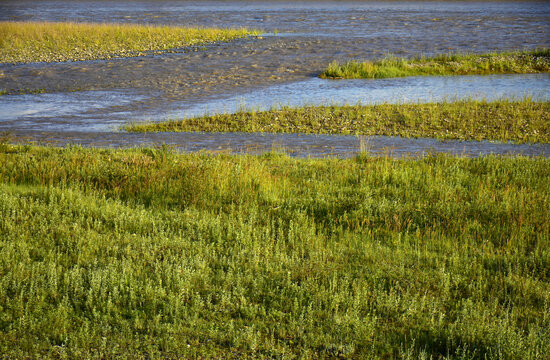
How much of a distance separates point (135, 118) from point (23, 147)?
721 cm

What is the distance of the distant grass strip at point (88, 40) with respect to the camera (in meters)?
43.0

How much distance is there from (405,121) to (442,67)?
16044mm

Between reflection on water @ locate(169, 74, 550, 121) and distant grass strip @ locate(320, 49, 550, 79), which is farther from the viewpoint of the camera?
distant grass strip @ locate(320, 49, 550, 79)

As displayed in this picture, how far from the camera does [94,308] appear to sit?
685cm

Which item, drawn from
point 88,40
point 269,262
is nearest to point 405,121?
point 269,262

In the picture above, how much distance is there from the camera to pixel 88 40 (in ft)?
164

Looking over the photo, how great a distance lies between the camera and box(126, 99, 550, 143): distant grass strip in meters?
20.2

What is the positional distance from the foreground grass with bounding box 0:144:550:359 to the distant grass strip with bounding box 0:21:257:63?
31684mm

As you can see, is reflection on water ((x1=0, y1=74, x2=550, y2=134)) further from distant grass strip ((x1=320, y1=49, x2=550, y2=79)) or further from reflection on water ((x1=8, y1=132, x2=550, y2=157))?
reflection on water ((x1=8, y1=132, x2=550, y2=157))

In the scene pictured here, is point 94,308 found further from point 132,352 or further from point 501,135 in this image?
point 501,135

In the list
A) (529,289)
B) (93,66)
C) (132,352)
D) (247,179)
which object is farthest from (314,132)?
(93,66)

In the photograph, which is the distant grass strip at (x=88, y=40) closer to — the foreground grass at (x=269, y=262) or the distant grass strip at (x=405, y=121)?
the distant grass strip at (x=405, y=121)

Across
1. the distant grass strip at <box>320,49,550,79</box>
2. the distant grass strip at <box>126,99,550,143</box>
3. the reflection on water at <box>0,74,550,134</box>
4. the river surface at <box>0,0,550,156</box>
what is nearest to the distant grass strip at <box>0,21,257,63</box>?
the river surface at <box>0,0,550,156</box>

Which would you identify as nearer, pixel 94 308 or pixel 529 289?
pixel 94 308
